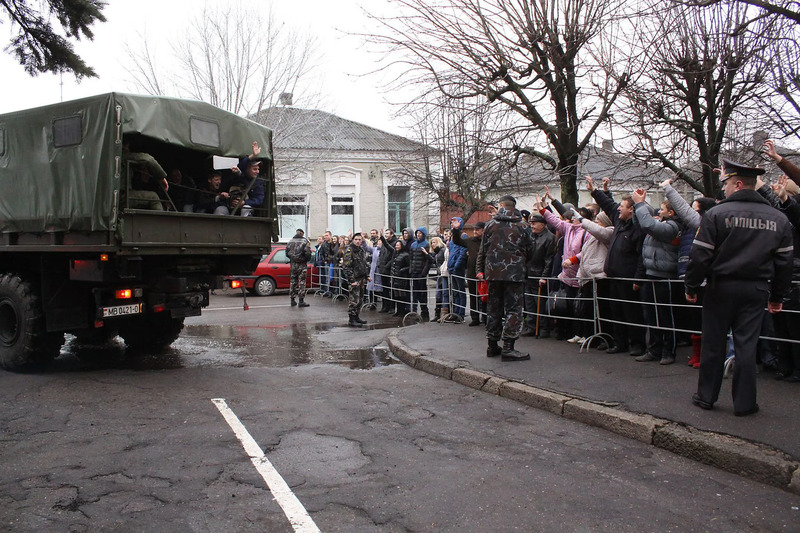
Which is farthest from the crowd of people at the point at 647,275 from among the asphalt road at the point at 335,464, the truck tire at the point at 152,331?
the truck tire at the point at 152,331

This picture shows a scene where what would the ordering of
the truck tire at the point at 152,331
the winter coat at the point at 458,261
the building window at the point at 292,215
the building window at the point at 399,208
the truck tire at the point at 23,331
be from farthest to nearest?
the building window at the point at 399,208, the building window at the point at 292,215, the winter coat at the point at 458,261, the truck tire at the point at 152,331, the truck tire at the point at 23,331

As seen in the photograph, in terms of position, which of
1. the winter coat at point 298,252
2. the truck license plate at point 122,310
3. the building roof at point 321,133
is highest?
the building roof at point 321,133

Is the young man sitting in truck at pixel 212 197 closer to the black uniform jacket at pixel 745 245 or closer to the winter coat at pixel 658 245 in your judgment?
the winter coat at pixel 658 245

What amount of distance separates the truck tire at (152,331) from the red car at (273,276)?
1062cm

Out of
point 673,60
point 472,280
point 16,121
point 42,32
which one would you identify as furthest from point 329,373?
point 673,60

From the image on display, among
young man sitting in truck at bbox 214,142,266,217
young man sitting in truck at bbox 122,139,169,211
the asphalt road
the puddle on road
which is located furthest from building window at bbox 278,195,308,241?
the asphalt road

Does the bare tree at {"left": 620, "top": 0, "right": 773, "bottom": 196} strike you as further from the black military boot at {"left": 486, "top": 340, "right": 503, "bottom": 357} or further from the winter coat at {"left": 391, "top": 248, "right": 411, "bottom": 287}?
the black military boot at {"left": 486, "top": 340, "right": 503, "bottom": 357}

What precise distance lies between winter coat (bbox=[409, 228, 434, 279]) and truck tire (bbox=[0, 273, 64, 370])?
24.2 feet

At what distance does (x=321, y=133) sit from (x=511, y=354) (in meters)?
26.0

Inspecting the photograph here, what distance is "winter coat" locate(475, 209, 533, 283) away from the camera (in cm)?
776

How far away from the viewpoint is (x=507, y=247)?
7.81m

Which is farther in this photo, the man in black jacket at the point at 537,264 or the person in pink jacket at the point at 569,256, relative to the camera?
the man in black jacket at the point at 537,264

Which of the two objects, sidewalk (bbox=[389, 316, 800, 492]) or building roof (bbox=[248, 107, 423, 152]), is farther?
building roof (bbox=[248, 107, 423, 152])

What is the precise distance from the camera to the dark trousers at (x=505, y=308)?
7801mm
